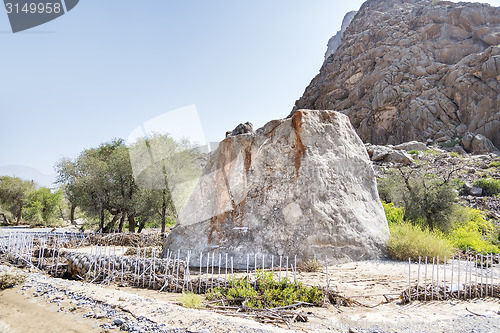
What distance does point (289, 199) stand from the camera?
832cm

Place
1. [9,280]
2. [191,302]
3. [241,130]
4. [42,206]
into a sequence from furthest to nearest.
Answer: [42,206] < [241,130] < [9,280] < [191,302]

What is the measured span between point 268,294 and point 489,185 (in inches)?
1014

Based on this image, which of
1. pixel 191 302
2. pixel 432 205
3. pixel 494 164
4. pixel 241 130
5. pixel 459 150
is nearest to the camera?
pixel 191 302

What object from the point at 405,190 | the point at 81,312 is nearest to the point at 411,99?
the point at 405,190

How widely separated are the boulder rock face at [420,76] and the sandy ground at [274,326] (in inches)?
1686

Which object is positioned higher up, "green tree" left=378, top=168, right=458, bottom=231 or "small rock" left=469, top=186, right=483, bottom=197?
"small rock" left=469, top=186, right=483, bottom=197

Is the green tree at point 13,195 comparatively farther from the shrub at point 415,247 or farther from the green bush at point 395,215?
the shrub at point 415,247

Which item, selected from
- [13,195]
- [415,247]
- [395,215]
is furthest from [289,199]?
[13,195]

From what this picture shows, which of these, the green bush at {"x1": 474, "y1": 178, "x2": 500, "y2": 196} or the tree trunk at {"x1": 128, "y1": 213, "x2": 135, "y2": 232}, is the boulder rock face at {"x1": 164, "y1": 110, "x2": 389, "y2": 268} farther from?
the green bush at {"x1": 474, "y1": 178, "x2": 500, "y2": 196}

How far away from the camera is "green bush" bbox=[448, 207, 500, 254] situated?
33.5 ft

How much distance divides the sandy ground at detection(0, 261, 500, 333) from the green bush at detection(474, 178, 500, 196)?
868 inches

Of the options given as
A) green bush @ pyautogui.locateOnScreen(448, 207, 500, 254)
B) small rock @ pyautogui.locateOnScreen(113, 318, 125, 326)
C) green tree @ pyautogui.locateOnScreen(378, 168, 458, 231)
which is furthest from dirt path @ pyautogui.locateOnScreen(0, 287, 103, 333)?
green tree @ pyautogui.locateOnScreen(378, 168, 458, 231)

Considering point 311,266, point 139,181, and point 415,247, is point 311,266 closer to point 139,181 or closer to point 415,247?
point 415,247

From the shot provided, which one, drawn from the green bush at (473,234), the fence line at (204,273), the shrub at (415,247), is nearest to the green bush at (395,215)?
the green bush at (473,234)
